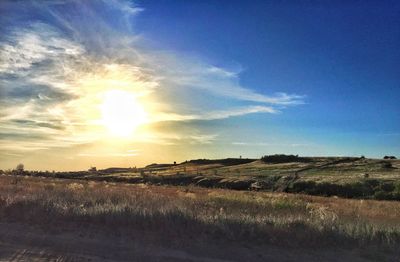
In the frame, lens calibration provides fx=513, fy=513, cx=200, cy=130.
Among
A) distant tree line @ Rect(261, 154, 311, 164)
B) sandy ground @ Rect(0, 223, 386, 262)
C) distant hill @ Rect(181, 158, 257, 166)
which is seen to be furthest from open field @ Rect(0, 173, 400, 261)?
distant hill @ Rect(181, 158, 257, 166)

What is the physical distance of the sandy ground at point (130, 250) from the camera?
10.9 m

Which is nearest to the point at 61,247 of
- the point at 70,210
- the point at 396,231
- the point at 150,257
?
the point at 150,257

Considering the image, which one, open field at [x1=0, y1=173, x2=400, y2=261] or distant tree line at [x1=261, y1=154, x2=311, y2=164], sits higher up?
distant tree line at [x1=261, y1=154, x2=311, y2=164]

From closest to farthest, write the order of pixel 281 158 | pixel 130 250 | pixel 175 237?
pixel 130 250
pixel 175 237
pixel 281 158

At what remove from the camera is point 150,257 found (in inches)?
430

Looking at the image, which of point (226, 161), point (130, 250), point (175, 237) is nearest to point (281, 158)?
point (226, 161)

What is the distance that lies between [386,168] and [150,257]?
79.1m

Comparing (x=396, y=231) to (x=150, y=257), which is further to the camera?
(x=396, y=231)

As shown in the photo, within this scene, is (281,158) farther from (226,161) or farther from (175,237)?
(175,237)

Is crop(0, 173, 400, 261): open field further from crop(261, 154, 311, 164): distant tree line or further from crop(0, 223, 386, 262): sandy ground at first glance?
crop(261, 154, 311, 164): distant tree line

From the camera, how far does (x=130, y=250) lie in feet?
37.5

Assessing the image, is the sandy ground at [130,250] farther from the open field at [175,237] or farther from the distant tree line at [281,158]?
the distant tree line at [281,158]

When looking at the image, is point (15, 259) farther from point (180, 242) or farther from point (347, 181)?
point (347, 181)

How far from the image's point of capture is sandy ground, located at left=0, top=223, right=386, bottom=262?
35.8ft
